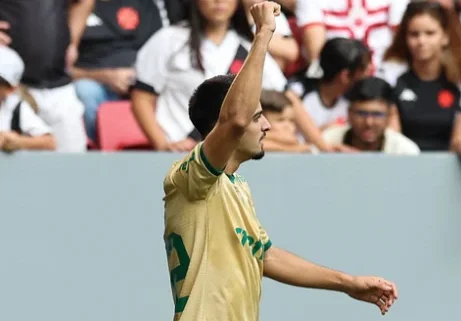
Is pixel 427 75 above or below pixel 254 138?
below

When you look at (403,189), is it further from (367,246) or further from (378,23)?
(378,23)

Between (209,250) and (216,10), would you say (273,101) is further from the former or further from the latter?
(209,250)

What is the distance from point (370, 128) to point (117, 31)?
1376 millimetres

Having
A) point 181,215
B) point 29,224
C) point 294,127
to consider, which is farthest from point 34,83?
point 181,215

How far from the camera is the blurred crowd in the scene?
596cm

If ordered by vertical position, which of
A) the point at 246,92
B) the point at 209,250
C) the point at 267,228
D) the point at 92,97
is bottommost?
the point at 267,228

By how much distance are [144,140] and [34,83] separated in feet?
1.93

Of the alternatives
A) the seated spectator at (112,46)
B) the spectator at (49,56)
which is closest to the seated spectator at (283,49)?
A: the seated spectator at (112,46)

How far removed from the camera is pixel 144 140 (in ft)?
19.7

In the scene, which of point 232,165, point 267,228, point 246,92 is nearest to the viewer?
point 246,92

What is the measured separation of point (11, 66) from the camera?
5.94 meters

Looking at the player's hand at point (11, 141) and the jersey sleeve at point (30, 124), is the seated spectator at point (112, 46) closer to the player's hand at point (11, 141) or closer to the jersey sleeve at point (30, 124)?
the jersey sleeve at point (30, 124)

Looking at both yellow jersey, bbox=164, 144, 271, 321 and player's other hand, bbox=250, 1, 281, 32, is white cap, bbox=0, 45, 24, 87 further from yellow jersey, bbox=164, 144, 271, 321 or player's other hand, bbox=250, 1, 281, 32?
player's other hand, bbox=250, 1, 281, 32

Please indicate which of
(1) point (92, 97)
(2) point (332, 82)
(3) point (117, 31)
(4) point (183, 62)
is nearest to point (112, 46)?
(3) point (117, 31)
